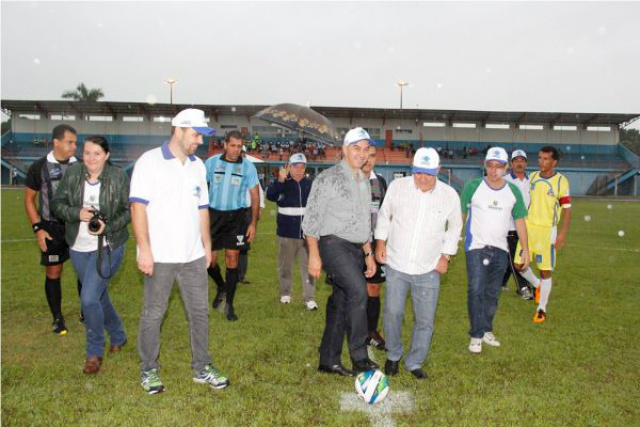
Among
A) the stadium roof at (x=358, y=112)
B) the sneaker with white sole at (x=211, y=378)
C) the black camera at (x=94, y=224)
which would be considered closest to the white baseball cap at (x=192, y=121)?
the black camera at (x=94, y=224)

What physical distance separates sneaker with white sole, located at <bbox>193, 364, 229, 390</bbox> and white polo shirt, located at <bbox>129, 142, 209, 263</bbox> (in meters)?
1.01

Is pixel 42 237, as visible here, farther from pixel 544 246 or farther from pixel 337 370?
pixel 544 246

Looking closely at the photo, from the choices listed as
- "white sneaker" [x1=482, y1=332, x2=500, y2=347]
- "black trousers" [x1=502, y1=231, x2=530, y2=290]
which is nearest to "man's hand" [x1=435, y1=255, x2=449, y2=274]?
"white sneaker" [x1=482, y1=332, x2=500, y2=347]

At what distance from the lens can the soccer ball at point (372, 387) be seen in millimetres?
4215

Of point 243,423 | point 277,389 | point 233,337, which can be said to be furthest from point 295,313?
point 243,423

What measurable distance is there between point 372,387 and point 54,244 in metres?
3.91

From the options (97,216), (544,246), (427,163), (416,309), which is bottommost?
(416,309)

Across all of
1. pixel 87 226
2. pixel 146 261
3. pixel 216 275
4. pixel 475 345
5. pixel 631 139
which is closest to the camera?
pixel 146 261

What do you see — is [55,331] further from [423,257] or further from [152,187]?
[423,257]

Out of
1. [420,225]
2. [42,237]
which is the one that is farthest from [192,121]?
[42,237]

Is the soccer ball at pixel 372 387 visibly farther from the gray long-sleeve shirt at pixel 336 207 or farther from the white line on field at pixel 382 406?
the gray long-sleeve shirt at pixel 336 207

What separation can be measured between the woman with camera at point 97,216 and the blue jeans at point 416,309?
2550 millimetres

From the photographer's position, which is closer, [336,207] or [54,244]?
[336,207]

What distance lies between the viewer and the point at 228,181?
701 centimetres
